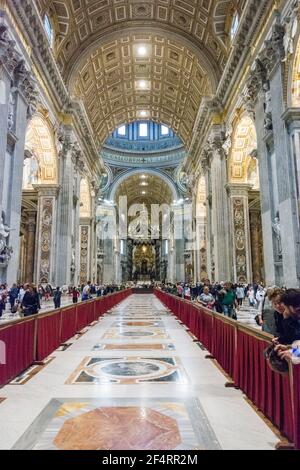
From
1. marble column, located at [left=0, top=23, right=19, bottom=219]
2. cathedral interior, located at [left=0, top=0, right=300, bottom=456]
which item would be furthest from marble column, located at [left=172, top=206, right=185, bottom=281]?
marble column, located at [left=0, top=23, right=19, bottom=219]

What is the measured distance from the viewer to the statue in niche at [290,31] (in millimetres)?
8602

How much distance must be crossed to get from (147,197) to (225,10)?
3411 cm

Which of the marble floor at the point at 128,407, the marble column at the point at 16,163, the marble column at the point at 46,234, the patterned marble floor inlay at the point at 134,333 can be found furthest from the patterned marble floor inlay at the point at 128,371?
the marble column at the point at 46,234

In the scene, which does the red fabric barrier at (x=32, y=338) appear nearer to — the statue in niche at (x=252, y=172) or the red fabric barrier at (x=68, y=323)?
the red fabric barrier at (x=68, y=323)

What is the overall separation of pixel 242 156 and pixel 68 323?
11774 mm

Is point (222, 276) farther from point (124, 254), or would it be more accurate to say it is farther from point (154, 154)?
point (124, 254)

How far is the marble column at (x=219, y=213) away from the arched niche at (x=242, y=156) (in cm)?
44

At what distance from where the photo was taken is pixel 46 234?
16000 millimetres

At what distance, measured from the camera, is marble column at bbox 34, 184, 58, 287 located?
15469 mm

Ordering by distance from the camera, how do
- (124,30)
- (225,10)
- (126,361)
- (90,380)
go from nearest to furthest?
(90,380) → (126,361) → (225,10) → (124,30)

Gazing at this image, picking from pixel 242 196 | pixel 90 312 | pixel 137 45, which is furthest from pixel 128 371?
pixel 137 45

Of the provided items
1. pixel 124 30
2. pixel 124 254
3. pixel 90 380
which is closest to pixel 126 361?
pixel 90 380

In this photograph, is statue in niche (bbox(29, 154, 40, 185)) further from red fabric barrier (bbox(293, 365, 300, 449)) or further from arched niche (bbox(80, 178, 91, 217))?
red fabric barrier (bbox(293, 365, 300, 449))

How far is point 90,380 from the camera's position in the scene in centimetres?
414
